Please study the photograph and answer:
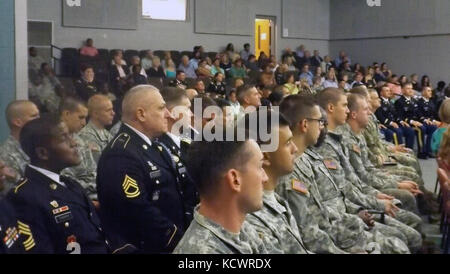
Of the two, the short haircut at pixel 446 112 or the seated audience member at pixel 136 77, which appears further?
the seated audience member at pixel 136 77

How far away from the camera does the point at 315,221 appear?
8.83ft

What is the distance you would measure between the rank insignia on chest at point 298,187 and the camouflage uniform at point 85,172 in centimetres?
151

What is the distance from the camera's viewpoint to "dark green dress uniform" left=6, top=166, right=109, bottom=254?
2.26 meters

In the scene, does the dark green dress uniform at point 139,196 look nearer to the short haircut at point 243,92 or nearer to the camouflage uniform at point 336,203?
the camouflage uniform at point 336,203

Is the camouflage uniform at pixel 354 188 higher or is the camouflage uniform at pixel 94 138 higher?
the camouflage uniform at pixel 94 138

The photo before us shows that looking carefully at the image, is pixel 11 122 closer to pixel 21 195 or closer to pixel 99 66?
pixel 21 195

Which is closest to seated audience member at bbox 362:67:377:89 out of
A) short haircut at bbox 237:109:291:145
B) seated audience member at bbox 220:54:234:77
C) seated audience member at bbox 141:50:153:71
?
seated audience member at bbox 220:54:234:77

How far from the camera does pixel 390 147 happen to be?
614cm

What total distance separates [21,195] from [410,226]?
252 centimetres

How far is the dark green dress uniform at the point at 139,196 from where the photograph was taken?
2580 mm

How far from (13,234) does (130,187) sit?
57cm

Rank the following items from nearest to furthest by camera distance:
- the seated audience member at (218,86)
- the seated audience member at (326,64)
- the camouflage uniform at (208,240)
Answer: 1. the camouflage uniform at (208,240)
2. the seated audience member at (218,86)
3. the seated audience member at (326,64)

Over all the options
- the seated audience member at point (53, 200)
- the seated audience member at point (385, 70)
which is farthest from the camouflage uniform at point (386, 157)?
the seated audience member at point (385, 70)
